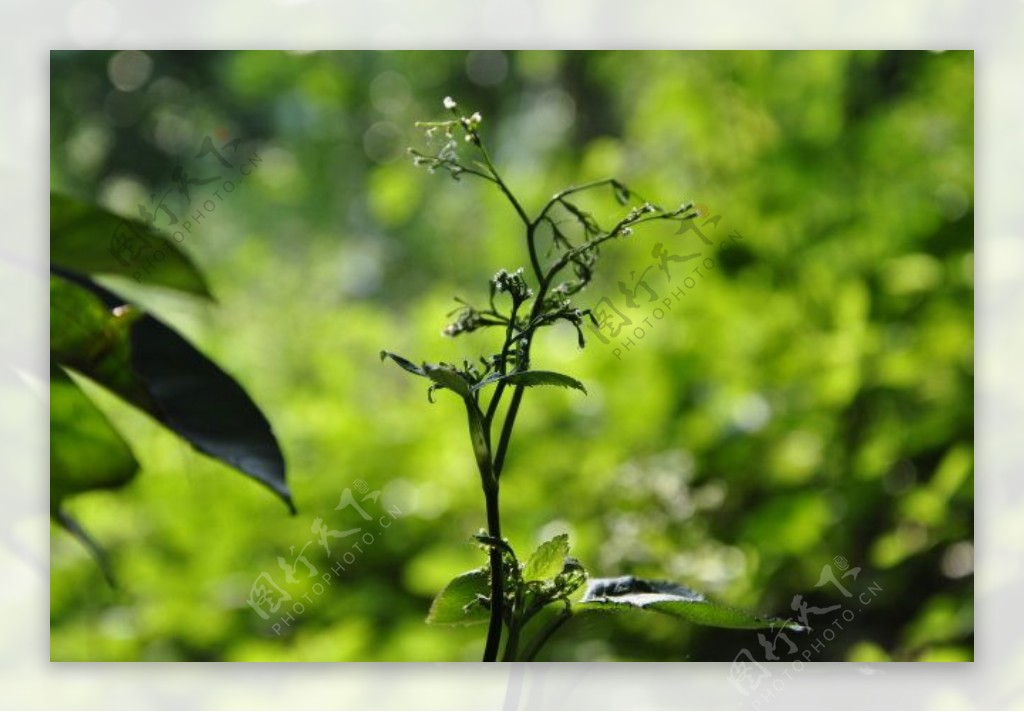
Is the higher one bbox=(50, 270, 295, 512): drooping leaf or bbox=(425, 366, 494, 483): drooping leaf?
bbox=(50, 270, 295, 512): drooping leaf

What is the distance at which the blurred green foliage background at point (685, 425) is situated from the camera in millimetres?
1236

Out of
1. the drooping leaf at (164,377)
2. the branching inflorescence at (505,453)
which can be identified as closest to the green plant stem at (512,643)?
the branching inflorescence at (505,453)

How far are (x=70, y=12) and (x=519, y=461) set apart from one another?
716 mm

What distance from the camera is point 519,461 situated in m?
1.44

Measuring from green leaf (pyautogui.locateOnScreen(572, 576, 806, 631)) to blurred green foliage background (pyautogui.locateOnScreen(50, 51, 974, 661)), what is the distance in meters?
0.68

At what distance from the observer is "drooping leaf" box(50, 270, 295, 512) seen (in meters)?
0.40

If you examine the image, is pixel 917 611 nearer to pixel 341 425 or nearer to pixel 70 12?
pixel 341 425
